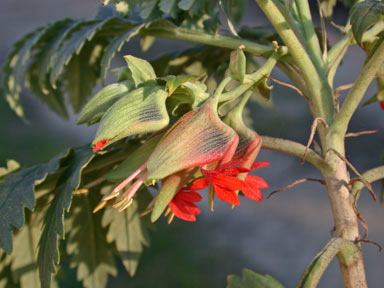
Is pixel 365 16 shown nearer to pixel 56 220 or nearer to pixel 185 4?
pixel 185 4

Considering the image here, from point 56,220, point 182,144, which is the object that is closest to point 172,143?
point 182,144

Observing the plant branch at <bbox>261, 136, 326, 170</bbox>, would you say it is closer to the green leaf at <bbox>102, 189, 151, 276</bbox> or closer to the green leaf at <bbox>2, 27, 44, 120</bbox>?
the green leaf at <bbox>102, 189, 151, 276</bbox>

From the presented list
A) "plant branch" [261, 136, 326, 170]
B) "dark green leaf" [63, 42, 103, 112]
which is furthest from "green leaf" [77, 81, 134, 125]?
"dark green leaf" [63, 42, 103, 112]

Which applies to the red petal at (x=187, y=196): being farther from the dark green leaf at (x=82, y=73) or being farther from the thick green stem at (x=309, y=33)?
the dark green leaf at (x=82, y=73)

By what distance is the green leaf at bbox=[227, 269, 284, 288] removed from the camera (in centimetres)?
36

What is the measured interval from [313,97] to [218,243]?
107 centimetres

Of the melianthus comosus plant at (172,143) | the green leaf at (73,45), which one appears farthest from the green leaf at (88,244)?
the green leaf at (73,45)

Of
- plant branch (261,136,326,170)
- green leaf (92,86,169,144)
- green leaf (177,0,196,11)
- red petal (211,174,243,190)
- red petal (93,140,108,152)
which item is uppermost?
green leaf (177,0,196,11)

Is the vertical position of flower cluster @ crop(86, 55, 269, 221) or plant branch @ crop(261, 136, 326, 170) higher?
flower cluster @ crop(86, 55, 269, 221)

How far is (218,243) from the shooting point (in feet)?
4.54

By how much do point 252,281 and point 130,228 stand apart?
0.15 metres

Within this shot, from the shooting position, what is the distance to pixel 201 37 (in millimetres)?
413

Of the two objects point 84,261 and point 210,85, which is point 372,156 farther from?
point 84,261

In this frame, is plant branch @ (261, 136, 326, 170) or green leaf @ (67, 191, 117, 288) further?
green leaf @ (67, 191, 117, 288)
